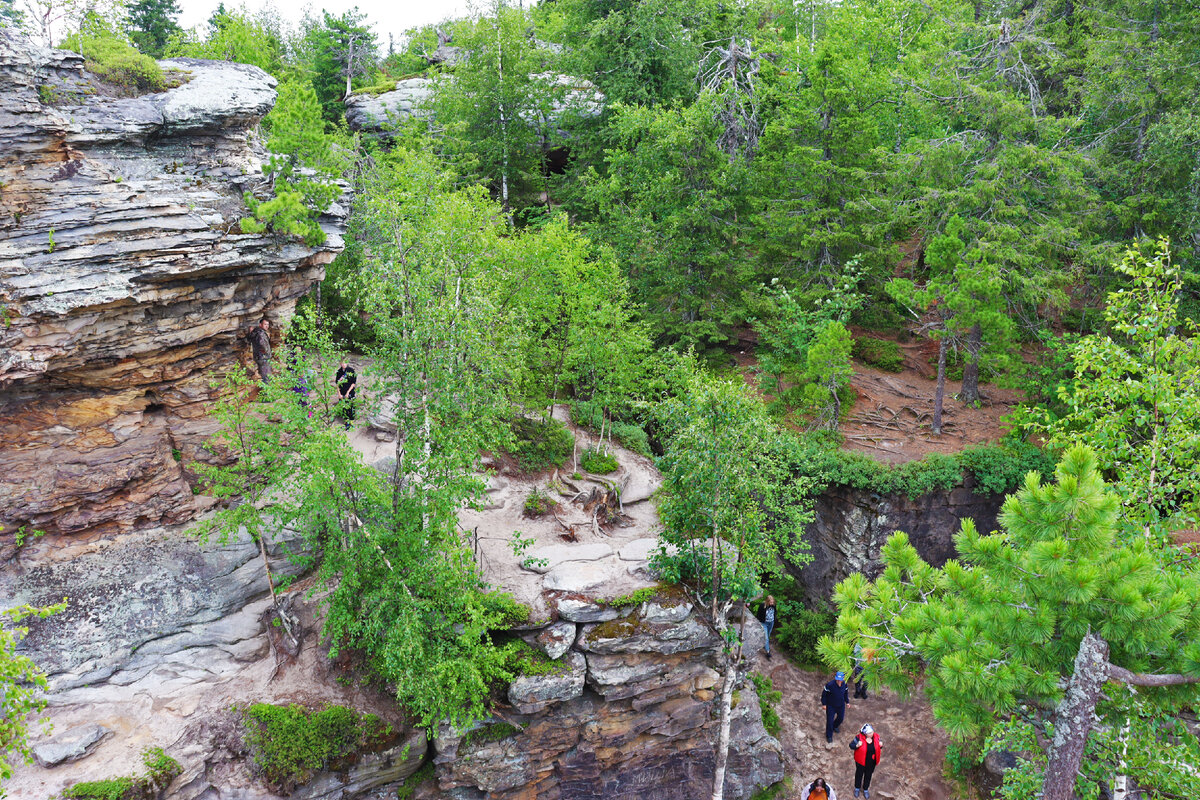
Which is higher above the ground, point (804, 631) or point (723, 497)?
point (723, 497)

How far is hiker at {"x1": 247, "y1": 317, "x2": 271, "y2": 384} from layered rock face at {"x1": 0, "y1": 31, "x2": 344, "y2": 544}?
1.98 ft

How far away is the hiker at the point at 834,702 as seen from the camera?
15.9 metres

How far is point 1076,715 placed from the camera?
23.2 ft

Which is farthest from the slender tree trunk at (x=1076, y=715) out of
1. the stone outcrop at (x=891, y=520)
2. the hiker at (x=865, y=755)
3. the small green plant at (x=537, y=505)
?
the small green plant at (x=537, y=505)

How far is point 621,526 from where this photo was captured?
1691cm

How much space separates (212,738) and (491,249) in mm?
12605

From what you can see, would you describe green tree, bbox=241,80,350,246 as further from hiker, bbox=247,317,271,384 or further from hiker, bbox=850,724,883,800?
hiker, bbox=850,724,883,800

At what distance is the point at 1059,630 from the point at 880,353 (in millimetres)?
17667

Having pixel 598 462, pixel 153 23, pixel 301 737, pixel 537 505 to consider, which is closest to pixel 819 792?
pixel 537 505

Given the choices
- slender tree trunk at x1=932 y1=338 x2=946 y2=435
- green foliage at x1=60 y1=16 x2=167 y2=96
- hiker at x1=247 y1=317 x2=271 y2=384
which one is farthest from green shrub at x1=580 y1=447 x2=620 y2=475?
green foliage at x1=60 y1=16 x2=167 y2=96

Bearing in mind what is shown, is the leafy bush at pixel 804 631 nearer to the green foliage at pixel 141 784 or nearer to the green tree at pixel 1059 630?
the green tree at pixel 1059 630

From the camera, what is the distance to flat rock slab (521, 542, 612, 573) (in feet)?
46.9

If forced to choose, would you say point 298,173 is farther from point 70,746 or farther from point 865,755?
point 865,755

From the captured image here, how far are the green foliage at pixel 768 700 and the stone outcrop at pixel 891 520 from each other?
3.29 metres
